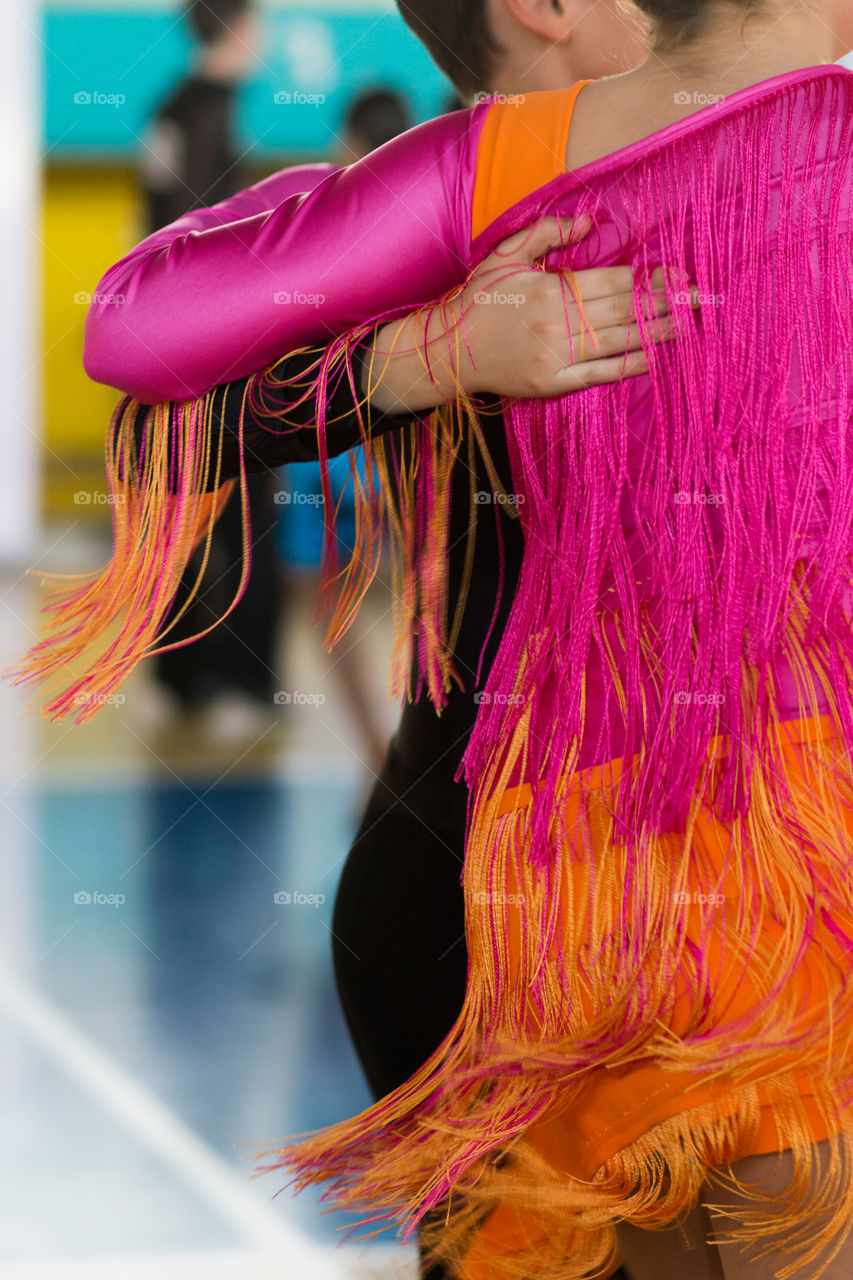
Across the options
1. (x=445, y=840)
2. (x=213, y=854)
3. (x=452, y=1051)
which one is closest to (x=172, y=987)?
(x=213, y=854)

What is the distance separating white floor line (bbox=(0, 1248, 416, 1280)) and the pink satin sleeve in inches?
35.7

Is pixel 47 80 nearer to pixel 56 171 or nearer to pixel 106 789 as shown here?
pixel 56 171

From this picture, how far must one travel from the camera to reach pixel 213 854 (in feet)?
7.25

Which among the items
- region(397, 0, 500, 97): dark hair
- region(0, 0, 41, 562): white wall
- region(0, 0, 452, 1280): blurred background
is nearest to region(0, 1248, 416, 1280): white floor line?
region(0, 0, 452, 1280): blurred background

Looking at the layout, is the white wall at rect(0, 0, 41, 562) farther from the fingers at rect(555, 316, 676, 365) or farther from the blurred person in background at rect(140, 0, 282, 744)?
the fingers at rect(555, 316, 676, 365)

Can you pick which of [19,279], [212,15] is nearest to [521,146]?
[212,15]

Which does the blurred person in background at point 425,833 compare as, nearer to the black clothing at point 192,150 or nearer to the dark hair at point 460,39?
the dark hair at point 460,39

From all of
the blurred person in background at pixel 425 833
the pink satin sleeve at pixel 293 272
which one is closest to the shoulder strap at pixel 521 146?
the pink satin sleeve at pixel 293 272

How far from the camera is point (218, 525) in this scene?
5.51 ft

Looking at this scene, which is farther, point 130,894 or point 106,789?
point 106,789

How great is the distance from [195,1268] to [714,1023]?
33.7 inches

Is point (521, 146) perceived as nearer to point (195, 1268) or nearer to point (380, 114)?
point (380, 114)

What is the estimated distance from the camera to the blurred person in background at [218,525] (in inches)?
49.6

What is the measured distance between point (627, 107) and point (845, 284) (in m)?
0.14
